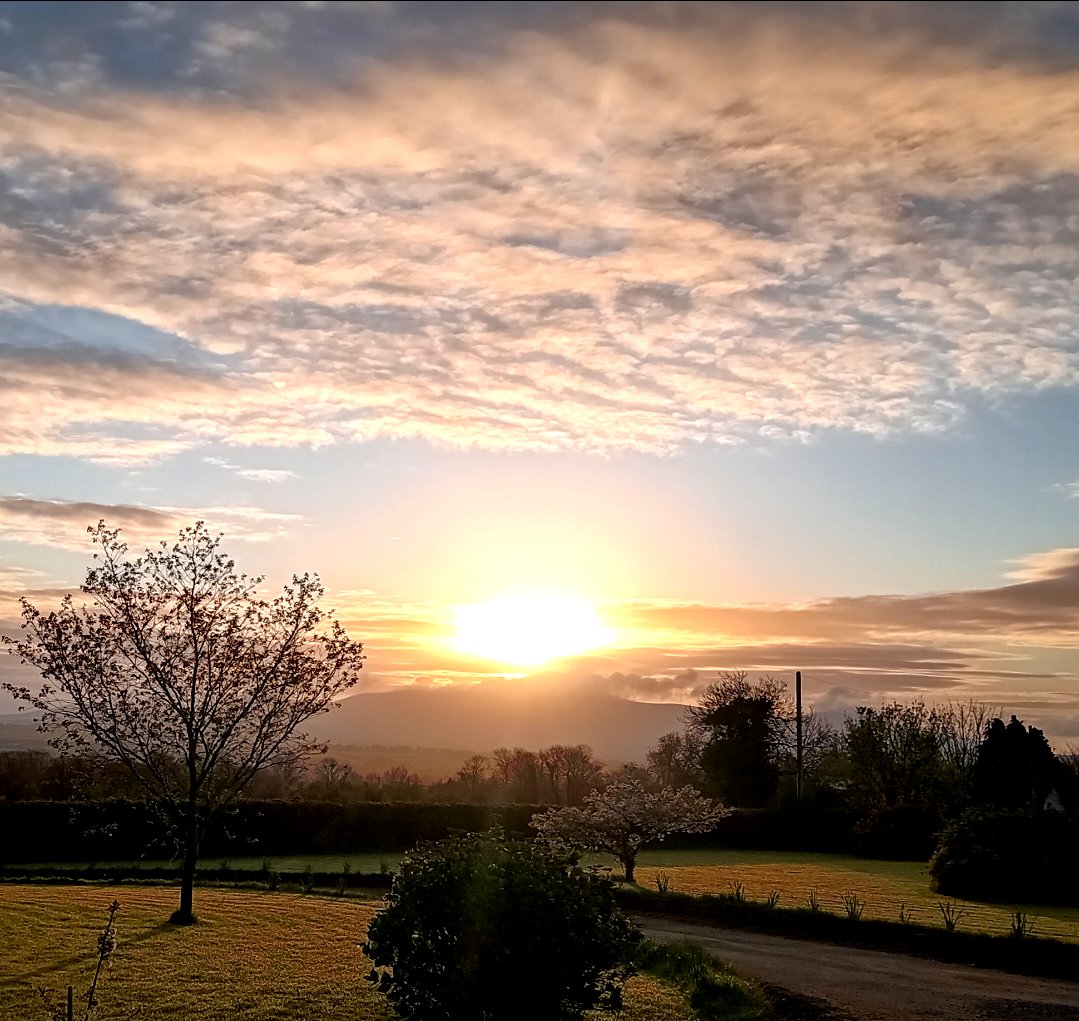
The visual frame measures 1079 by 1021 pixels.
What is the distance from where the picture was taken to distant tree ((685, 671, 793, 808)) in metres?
53.2

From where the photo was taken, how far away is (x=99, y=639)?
18.9 m

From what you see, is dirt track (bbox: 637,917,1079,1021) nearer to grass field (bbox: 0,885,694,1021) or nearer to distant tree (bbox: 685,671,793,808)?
grass field (bbox: 0,885,694,1021)

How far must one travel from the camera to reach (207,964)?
1480cm

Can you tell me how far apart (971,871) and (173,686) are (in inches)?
841

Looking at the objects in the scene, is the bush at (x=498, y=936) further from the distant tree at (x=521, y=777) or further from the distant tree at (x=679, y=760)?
the distant tree at (x=679, y=760)

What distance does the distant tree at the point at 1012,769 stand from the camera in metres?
51.8

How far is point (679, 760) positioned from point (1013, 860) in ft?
120

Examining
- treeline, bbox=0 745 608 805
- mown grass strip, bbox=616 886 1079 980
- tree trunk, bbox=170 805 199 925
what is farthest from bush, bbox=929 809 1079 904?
tree trunk, bbox=170 805 199 925

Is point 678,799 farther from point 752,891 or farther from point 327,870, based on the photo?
point 327,870

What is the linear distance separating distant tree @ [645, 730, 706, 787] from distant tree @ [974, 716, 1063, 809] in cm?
1391

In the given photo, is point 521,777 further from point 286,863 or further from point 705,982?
point 705,982

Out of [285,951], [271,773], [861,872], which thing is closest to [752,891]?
[861,872]

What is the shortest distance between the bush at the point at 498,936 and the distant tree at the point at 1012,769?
4683cm

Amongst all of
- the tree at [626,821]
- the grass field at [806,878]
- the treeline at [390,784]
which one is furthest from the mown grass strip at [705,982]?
the treeline at [390,784]
